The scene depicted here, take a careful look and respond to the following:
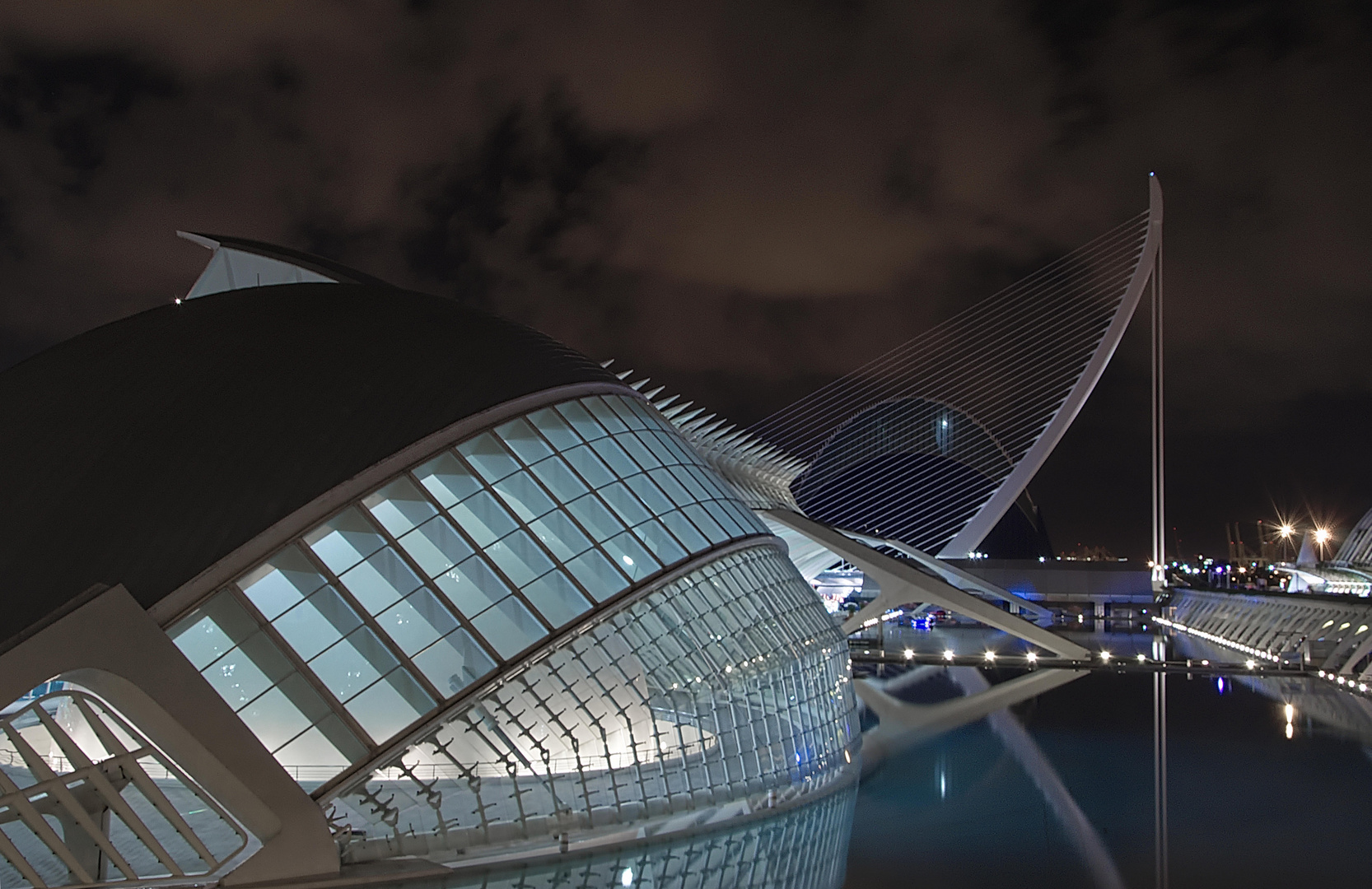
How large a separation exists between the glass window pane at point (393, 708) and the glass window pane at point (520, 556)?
7.14 feet

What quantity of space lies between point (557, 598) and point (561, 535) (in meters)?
1.25

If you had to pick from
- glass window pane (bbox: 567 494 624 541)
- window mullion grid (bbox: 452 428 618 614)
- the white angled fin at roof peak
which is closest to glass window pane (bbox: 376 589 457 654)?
window mullion grid (bbox: 452 428 618 614)

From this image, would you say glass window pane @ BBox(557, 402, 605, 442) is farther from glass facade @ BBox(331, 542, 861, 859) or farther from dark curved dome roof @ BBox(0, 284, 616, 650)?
glass facade @ BBox(331, 542, 861, 859)

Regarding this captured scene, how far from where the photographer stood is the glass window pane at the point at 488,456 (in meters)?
13.7

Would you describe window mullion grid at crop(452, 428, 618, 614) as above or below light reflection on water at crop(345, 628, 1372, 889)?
above

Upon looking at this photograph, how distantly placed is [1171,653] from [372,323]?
103 feet

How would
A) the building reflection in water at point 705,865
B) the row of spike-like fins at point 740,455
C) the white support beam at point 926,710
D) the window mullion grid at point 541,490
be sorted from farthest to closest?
the row of spike-like fins at point 740,455 → the white support beam at point 926,710 → the window mullion grid at point 541,490 → the building reflection in water at point 705,865

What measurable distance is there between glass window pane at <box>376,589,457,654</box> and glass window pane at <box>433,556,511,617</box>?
173mm

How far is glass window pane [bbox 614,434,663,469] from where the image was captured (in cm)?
1642

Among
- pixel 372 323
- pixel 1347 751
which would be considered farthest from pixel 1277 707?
pixel 372 323

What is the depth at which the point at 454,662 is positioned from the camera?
11.7 m

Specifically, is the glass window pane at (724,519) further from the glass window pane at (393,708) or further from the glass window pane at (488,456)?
the glass window pane at (393,708)

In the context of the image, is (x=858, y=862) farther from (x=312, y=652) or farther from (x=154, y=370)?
(x=154, y=370)

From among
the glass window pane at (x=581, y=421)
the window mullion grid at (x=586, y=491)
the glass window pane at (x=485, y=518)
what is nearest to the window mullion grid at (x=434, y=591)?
the glass window pane at (x=485, y=518)
